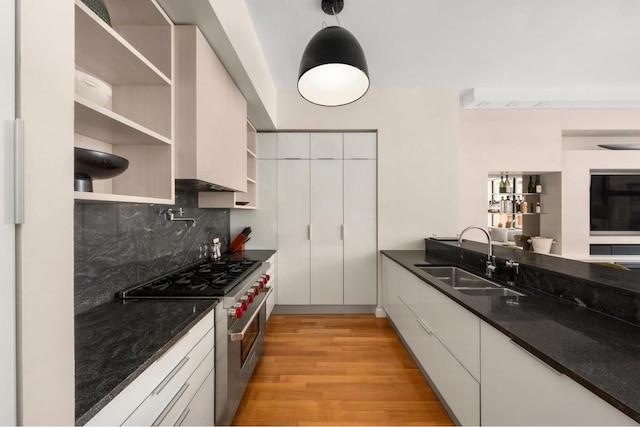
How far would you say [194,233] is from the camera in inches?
95.1

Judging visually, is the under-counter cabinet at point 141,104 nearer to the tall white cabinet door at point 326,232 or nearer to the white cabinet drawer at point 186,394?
the white cabinet drawer at point 186,394

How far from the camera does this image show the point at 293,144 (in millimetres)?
3363

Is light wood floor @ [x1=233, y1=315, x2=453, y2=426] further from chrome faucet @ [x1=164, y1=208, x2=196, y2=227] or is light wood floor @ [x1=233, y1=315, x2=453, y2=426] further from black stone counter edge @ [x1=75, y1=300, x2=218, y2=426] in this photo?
chrome faucet @ [x1=164, y1=208, x2=196, y2=227]

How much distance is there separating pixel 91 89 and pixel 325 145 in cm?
259

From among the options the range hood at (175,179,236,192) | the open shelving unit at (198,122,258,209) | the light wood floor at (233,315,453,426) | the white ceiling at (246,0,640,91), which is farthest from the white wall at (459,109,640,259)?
the range hood at (175,179,236,192)

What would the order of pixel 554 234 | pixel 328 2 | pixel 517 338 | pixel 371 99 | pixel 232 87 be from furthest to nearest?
pixel 554 234, pixel 371 99, pixel 232 87, pixel 328 2, pixel 517 338

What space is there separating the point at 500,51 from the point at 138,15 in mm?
2988

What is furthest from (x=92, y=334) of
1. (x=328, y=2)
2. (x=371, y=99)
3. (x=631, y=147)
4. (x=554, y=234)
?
(x=631, y=147)

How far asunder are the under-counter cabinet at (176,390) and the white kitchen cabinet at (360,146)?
8.30 feet

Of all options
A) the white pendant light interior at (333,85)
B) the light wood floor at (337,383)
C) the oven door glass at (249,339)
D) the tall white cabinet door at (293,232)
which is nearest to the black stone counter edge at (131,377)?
the oven door glass at (249,339)

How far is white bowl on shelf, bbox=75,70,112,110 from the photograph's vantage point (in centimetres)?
92

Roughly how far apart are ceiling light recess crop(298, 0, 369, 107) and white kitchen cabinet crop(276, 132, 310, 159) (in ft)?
4.92

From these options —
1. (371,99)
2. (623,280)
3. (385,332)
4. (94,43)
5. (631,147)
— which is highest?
(371,99)

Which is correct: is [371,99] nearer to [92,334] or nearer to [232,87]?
[232,87]
